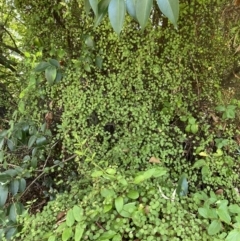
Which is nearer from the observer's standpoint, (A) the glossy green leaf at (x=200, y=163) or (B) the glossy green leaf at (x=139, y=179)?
(B) the glossy green leaf at (x=139, y=179)

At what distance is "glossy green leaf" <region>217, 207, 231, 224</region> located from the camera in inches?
29.3

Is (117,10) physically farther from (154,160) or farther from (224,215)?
(154,160)

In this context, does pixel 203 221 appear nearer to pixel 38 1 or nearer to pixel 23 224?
pixel 23 224

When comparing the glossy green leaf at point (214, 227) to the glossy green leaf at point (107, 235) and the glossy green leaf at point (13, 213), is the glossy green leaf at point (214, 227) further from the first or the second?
the glossy green leaf at point (13, 213)

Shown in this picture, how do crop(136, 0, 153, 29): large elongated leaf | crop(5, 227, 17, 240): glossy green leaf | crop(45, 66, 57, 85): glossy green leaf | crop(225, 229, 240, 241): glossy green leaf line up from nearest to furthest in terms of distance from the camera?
crop(136, 0, 153, 29): large elongated leaf, crop(225, 229, 240, 241): glossy green leaf, crop(5, 227, 17, 240): glossy green leaf, crop(45, 66, 57, 85): glossy green leaf

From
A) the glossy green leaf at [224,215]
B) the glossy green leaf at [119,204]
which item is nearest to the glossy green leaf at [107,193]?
the glossy green leaf at [119,204]

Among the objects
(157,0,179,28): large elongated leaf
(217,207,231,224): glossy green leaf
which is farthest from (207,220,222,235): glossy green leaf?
(157,0,179,28): large elongated leaf

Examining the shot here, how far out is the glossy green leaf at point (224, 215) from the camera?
0.74 m

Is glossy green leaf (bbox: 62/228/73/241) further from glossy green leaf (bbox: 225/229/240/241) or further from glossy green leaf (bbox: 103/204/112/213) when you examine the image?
glossy green leaf (bbox: 225/229/240/241)

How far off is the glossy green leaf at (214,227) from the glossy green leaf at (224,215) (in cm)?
2

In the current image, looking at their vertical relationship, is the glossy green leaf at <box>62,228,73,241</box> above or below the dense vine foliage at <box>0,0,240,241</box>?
below

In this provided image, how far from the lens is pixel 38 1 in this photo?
1201mm

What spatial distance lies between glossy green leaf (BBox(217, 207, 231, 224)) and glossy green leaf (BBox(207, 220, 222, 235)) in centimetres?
2

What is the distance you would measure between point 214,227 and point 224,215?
4 centimetres
